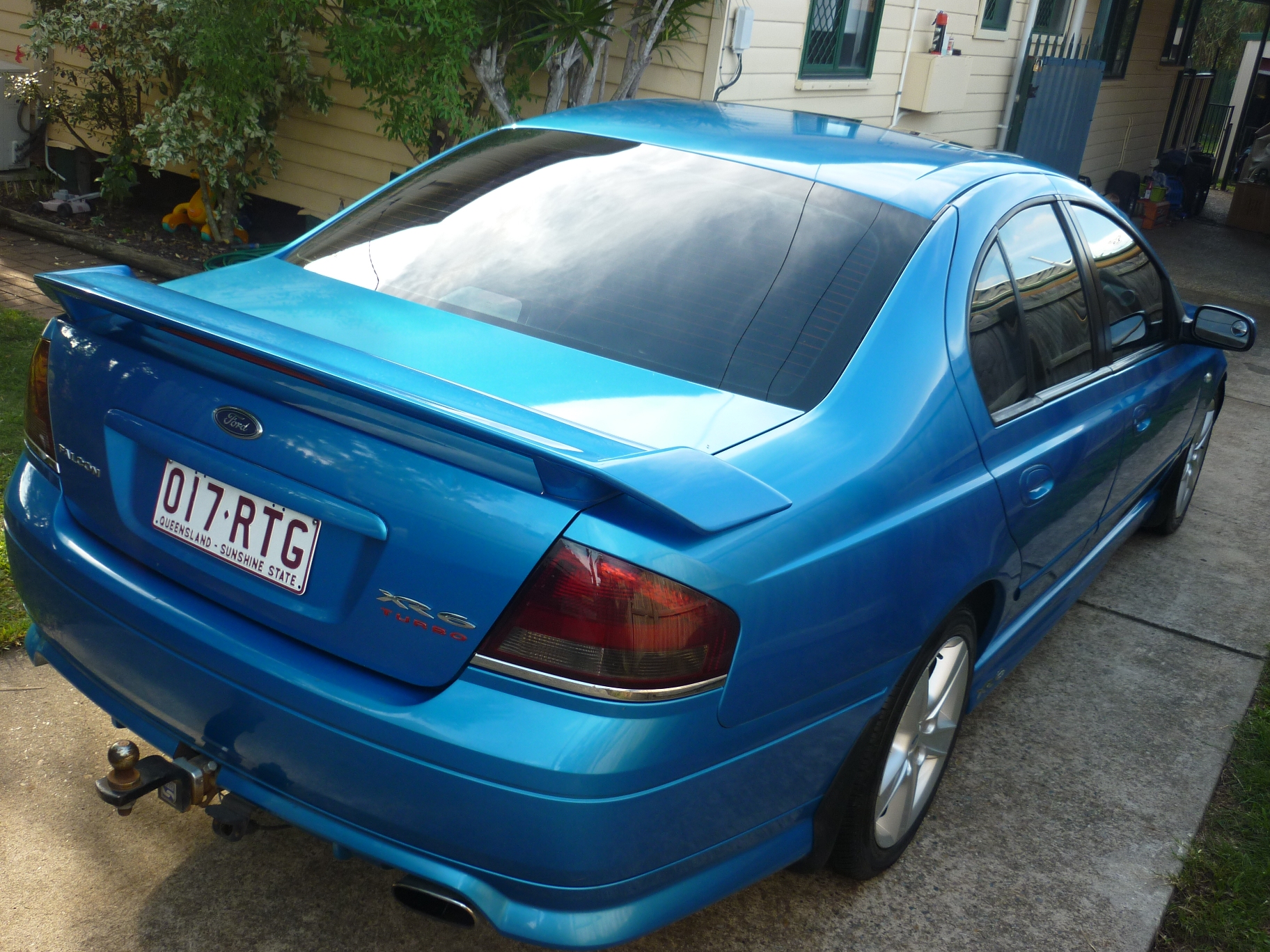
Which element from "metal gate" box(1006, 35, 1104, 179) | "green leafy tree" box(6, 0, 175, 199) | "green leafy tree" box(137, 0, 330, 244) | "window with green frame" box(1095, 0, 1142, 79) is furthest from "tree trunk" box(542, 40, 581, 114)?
"window with green frame" box(1095, 0, 1142, 79)

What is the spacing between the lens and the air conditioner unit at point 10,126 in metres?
8.95

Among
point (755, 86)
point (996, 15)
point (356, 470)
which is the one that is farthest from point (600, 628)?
point (996, 15)

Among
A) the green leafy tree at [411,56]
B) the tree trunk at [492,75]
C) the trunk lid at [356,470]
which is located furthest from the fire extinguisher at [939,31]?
the trunk lid at [356,470]

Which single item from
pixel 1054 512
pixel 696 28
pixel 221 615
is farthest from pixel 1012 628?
pixel 696 28

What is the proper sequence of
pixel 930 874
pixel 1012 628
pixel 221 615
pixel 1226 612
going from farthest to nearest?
pixel 1226 612 < pixel 1012 628 < pixel 930 874 < pixel 221 615

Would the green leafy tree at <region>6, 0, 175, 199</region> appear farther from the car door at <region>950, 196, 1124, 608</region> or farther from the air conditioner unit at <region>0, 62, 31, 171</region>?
the car door at <region>950, 196, 1124, 608</region>

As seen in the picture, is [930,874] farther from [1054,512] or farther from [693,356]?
[693,356]

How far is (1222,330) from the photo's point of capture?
3959 millimetres

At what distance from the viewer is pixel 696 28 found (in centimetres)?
695

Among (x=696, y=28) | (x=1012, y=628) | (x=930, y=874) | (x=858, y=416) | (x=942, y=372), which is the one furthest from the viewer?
(x=696, y=28)

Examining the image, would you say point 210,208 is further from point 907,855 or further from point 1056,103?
point 1056,103

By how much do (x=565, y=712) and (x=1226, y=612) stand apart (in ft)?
12.0

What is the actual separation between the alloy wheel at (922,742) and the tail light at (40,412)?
1.84m

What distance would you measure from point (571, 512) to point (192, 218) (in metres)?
7.66
